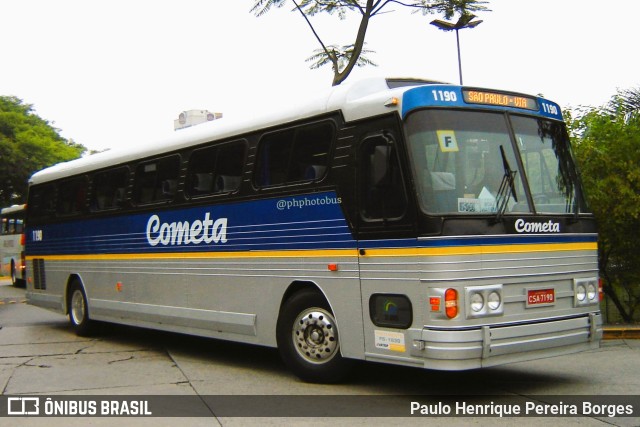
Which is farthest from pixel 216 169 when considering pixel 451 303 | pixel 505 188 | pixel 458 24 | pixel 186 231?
pixel 458 24

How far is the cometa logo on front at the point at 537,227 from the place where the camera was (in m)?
7.72

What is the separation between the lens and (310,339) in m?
8.72

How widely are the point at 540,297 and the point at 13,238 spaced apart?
26.1 metres

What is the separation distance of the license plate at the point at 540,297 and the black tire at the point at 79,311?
8.65 m

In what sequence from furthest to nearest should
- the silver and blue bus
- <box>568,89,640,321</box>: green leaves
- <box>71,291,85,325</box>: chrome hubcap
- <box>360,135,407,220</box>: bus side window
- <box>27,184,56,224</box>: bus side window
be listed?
<box>27,184,56,224</box>: bus side window → <box>71,291,85,325</box>: chrome hubcap → <box>568,89,640,321</box>: green leaves → <box>360,135,407,220</box>: bus side window → the silver and blue bus

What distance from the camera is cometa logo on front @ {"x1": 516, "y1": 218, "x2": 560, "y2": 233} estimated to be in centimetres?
772

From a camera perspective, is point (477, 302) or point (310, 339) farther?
point (310, 339)

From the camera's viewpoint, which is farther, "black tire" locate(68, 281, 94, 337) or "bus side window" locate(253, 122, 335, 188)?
"black tire" locate(68, 281, 94, 337)

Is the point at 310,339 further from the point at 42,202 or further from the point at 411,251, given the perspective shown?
the point at 42,202

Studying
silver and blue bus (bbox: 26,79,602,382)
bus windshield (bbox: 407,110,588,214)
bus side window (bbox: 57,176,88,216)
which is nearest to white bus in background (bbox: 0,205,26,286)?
bus side window (bbox: 57,176,88,216)

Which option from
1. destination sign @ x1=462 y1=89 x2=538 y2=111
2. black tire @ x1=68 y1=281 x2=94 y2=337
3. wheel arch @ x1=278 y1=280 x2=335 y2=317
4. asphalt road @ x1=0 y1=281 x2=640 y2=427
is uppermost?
destination sign @ x1=462 y1=89 x2=538 y2=111

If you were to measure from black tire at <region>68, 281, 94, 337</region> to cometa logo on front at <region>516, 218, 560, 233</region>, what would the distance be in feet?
28.5

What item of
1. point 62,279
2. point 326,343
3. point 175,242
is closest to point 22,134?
point 62,279

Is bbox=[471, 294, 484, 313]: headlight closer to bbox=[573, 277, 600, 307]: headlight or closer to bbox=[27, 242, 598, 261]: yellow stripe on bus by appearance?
bbox=[27, 242, 598, 261]: yellow stripe on bus
